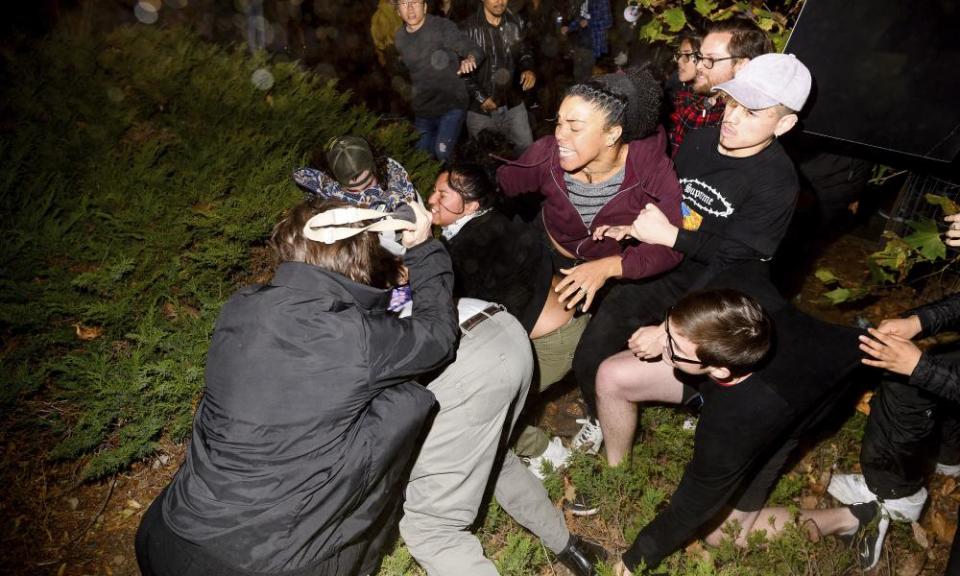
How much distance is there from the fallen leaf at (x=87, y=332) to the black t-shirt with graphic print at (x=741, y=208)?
3.29 metres

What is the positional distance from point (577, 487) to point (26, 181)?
4.06 meters

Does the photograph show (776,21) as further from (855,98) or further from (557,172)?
(557,172)

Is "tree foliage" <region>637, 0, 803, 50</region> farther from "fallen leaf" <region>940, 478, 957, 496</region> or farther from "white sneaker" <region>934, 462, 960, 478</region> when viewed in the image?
"fallen leaf" <region>940, 478, 957, 496</region>

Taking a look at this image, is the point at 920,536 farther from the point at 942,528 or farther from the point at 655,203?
the point at 655,203

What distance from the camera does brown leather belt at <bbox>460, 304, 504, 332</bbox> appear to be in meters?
A: 2.25

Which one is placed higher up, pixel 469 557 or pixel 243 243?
pixel 243 243

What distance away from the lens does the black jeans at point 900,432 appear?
303 centimetres

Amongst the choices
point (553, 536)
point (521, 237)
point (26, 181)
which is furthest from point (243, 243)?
point (553, 536)

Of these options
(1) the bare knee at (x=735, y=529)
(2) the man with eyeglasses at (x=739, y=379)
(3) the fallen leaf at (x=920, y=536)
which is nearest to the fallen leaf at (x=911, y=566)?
(3) the fallen leaf at (x=920, y=536)

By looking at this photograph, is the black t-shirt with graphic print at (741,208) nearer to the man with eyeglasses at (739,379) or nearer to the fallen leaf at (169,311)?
the man with eyeglasses at (739,379)

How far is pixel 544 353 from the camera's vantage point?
3225 millimetres

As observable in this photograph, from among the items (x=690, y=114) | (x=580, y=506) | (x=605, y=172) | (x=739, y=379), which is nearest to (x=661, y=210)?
(x=605, y=172)

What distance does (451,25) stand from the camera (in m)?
5.33

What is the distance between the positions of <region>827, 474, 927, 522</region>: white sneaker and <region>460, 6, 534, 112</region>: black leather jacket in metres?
4.45
